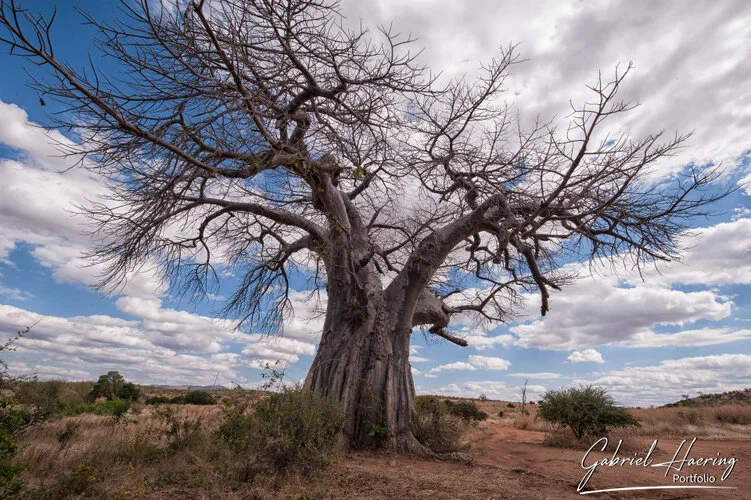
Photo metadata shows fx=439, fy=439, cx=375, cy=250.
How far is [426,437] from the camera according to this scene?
23.5ft

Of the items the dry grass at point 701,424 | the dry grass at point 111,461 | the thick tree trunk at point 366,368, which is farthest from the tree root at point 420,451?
the dry grass at point 701,424

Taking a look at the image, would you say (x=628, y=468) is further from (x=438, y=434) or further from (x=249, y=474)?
(x=249, y=474)

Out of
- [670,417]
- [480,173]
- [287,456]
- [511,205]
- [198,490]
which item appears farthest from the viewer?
[670,417]

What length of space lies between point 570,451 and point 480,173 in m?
5.43

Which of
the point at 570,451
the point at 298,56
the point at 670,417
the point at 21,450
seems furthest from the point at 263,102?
the point at 670,417

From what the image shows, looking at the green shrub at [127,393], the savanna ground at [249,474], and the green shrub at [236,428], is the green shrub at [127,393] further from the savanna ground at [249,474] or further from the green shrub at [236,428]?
the green shrub at [236,428]

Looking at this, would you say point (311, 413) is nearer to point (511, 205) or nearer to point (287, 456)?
point (287, 456)

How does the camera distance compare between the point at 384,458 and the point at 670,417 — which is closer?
the point at 384,458

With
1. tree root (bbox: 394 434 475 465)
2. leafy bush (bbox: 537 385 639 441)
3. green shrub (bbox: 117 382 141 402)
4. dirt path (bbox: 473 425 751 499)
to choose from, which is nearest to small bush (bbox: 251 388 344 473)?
tree root (bbox: 394 434 475 465)

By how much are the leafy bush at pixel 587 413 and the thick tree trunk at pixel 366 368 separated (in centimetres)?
419

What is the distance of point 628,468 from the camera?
5730mm

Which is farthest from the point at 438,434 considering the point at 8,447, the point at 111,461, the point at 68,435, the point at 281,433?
the point at 8,447

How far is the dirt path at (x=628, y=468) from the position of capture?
454 cm

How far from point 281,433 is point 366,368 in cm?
296
